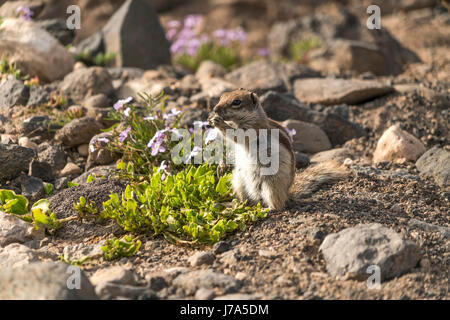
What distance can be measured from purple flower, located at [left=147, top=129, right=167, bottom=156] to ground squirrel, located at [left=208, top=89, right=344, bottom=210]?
656mm

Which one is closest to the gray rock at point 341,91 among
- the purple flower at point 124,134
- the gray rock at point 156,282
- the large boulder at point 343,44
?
the large boulder at point 343,44

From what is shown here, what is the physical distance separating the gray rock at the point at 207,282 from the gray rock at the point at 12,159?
255 cm

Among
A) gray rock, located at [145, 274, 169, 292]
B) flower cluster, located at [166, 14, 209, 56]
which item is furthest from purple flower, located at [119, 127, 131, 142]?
flower cluster, located at [166, 14, 209, 56]

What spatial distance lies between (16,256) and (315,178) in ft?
8.83

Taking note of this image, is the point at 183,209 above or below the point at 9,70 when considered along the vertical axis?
below

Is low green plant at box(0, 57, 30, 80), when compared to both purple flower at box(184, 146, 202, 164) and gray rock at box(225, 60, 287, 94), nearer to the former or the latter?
gray rock at box(225, 60, 287, 94)

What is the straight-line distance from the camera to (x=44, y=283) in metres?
3.37

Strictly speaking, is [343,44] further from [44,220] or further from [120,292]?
[120,292]

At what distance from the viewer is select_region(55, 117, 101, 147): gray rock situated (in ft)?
19.7

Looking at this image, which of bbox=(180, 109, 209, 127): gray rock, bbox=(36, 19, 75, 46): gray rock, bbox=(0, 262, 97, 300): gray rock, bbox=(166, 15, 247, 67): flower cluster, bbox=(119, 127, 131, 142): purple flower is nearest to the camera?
bbox=(0, 262, 97, 300): gray rock

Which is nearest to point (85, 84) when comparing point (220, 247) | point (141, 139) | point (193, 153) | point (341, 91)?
point (141, 139)

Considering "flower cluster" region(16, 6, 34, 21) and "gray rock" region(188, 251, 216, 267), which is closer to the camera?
"gray rock" region(188, 251, 216, 267)
